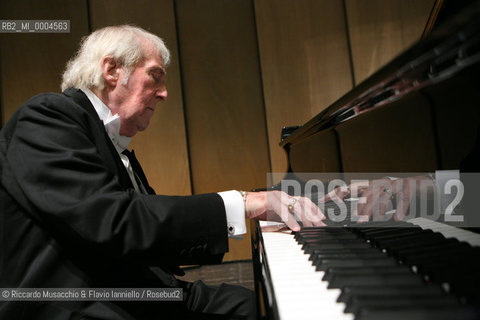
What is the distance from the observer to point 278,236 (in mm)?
1091

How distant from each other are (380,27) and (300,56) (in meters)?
0.88

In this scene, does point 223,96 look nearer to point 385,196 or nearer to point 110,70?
point 110,70

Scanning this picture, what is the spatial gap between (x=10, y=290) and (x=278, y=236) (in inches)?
29.1

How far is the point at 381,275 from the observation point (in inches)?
21.5

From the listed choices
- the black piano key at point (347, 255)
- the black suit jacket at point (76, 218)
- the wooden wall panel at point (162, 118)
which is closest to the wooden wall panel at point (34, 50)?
the wooden wall panel at point (162, 118)

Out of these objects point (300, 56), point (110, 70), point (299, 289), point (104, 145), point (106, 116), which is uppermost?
point (300, 56)

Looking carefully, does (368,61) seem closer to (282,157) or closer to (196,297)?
(282,157)

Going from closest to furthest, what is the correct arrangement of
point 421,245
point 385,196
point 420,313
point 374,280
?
point 420,313 < point 374,280 < point 421,245 < point 385,196

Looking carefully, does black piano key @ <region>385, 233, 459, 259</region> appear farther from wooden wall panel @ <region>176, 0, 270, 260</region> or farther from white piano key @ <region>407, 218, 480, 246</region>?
wooden wall panel @ <region>176, 0, 270, 260</region>

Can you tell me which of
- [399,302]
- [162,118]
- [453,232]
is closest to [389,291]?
[399,302]

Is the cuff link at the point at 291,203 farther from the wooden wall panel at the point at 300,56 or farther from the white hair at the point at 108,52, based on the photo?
the wooden wall panel at the point at 300,56

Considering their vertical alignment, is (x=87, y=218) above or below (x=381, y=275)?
above

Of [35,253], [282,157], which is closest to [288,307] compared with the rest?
[35,253]

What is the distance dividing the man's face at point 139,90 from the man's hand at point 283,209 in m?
0.69
